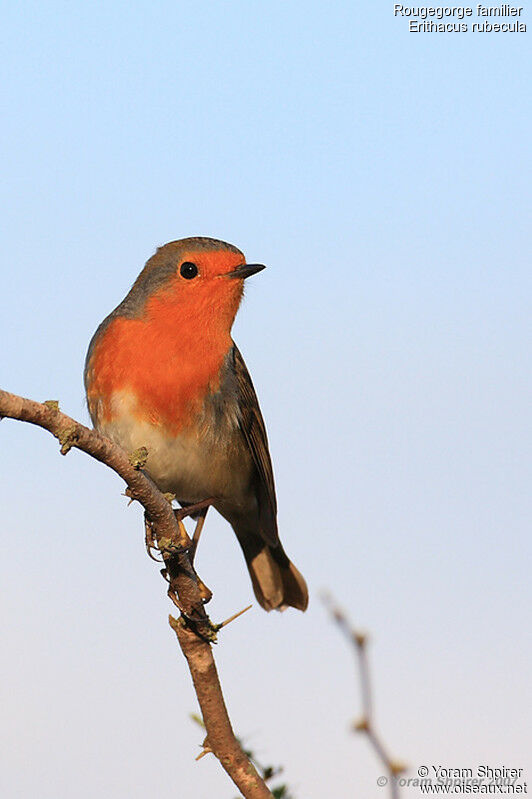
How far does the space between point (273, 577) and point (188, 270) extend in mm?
2499

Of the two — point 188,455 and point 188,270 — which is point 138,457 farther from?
point 188,270

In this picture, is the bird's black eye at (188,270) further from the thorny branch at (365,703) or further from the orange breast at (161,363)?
the thorny branch at (365,703)

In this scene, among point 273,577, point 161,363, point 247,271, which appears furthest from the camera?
point 273,577

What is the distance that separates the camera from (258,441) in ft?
22.6

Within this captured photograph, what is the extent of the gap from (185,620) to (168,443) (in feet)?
4.45

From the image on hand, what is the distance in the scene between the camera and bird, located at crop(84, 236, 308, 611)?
5.87 metres

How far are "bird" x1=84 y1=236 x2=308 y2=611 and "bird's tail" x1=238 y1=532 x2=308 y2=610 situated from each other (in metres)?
0.70

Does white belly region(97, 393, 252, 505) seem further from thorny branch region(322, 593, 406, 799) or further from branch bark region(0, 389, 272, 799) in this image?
thorny branch region(322, 593, 406, 799)

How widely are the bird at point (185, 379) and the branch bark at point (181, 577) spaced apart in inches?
45.9

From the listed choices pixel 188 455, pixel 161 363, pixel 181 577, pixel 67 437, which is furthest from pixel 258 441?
pixel 67 437

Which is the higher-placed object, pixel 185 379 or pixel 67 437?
pixel 185 379

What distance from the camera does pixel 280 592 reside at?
7.38 meters

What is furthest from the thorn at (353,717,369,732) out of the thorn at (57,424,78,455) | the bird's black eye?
the bird's black eye

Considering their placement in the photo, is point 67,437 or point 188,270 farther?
point 188,270
